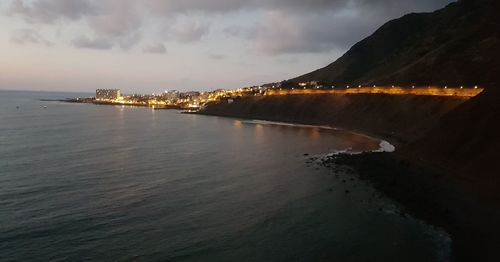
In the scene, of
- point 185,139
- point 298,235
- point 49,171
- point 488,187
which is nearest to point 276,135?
point 185,139

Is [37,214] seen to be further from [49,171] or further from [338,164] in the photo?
[338,164]

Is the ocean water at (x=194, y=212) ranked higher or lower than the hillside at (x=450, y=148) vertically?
lower

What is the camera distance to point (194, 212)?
43562 millimetres

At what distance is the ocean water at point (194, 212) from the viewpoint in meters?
33.2

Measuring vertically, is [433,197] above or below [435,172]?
below

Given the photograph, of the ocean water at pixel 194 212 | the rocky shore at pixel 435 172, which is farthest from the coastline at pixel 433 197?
the ocean water at pixel 194 212

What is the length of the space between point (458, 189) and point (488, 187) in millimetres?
3049

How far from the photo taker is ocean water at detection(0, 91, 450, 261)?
109 feet

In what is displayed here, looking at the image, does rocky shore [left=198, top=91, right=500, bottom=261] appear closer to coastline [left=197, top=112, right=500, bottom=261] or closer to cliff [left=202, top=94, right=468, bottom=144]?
coastline [left=197, top=112, right=500, bottom=261]

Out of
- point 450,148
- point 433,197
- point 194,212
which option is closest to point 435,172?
point 450,148

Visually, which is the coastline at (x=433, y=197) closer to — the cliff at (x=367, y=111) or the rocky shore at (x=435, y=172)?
the rocky shore at (x=435, y=172)

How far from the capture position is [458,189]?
48156 millimetres

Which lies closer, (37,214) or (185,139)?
(37,214)

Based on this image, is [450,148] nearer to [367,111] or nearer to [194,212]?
[194,212]
